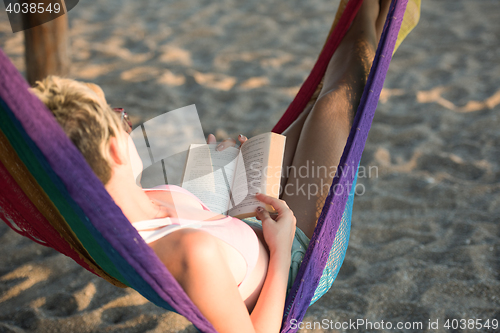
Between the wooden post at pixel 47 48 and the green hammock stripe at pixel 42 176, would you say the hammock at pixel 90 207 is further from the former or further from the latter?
the wooden post at pixel 47 48

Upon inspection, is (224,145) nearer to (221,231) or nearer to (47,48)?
(221,231)

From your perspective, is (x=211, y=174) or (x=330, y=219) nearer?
(x=330, y=219)

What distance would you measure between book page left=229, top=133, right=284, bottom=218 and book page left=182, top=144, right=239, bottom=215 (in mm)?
28

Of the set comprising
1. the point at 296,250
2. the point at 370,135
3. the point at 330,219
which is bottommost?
the point at 370,135

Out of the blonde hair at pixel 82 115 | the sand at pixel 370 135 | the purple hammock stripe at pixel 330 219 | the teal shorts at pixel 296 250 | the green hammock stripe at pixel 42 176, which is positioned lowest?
the sand at pixel 370 135

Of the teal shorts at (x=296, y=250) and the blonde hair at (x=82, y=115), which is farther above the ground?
the blonde hair at (x=82, y=115)

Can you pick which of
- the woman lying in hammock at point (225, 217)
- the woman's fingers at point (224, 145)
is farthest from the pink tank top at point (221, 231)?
the woman's fingers at point (224, 145)

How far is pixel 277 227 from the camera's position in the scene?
98 cm

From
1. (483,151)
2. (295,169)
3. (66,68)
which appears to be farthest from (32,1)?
(483,151)

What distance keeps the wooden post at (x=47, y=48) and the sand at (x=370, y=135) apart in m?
0.50

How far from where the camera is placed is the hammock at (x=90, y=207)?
0.64 metres

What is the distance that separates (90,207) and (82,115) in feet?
0.51

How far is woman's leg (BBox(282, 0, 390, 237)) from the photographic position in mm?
1208

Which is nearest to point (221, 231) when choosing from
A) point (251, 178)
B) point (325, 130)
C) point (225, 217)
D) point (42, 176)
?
point (225, 217)
